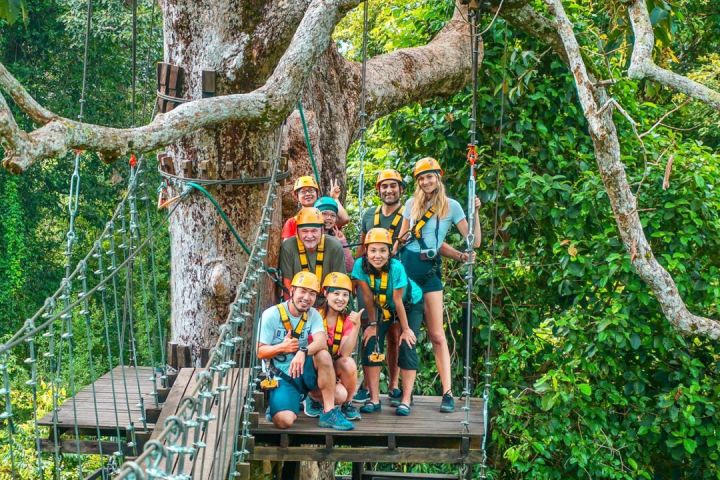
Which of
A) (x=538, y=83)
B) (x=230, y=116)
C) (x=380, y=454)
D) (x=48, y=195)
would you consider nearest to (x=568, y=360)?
(x=538, y=83)

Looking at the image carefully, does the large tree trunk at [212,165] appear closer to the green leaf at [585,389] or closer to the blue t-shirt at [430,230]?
the blue t-shirt at [430,230]

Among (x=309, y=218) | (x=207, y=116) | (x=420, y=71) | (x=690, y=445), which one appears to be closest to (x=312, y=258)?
(x=309, y=218)

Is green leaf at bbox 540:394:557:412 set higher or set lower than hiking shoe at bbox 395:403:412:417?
lower

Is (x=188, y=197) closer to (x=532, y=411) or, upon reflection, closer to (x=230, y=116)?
(x=230, y=116)

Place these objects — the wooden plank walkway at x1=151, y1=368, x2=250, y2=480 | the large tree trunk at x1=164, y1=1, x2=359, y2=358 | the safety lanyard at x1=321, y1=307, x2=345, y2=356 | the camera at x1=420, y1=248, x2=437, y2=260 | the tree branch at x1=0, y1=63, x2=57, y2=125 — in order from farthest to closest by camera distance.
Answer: the large tree trunk at x1=164, y1=1, x2=359, y2=358
the camera at x1=420, y1=248, x2=437, y2=260
the safety lanyard at x1=321, y1=307, x2=345, y2=356
the wooden plank walkway at x1=151, y1=368, x2=250, y2=480
the tree branch at x1=0, y1=63, x2=57, y2=125

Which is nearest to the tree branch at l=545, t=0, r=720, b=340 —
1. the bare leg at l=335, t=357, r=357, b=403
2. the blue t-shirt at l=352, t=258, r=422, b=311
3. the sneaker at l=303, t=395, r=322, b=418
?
the blue t-shirt at l=352, t=258, r=422, b=311

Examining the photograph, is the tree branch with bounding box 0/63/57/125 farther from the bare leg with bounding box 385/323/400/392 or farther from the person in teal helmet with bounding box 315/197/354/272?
the bare leg with bounding box 385/323/400/392

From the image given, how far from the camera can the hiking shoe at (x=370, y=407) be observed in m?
4.57

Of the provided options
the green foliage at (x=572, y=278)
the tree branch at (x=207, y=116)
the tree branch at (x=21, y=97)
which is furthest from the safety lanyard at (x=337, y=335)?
the green foliage at (x=572, y=278)

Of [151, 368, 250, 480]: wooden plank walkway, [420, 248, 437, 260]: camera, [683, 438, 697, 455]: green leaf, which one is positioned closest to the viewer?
[151, 368, 250, 480]: wooden plank walkway

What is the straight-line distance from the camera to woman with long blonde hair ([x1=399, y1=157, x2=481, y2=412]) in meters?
4.66

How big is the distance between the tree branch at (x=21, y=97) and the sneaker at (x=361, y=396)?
202 cm

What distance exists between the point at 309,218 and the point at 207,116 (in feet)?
1.93

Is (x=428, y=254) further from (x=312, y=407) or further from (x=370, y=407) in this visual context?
(x=312, y=407)
